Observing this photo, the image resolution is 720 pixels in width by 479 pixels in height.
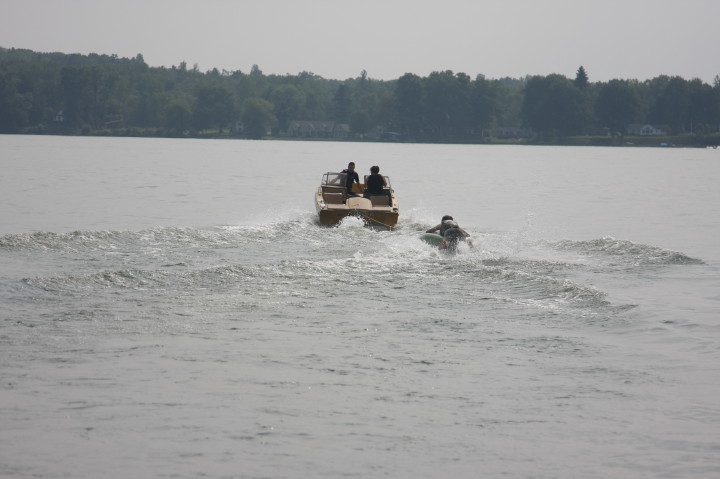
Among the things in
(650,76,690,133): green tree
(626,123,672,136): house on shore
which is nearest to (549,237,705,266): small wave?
(650,76,690,133): green tree

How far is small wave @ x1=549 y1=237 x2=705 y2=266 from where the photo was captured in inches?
797

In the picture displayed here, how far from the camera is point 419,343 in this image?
1170 cm

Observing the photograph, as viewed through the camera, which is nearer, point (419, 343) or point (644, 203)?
point (419, 343)

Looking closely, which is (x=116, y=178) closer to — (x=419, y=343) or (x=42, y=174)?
(x=42, y=174)

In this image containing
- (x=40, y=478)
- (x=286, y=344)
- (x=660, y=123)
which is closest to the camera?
(x=40, y=478)

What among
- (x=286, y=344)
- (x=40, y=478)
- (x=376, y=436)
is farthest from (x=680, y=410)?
(x=40, y=478)

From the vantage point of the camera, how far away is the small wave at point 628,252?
66.4 feet

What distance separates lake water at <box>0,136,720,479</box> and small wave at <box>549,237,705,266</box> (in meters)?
0.11

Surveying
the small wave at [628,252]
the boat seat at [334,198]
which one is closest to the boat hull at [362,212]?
the boat seat at [334,198]

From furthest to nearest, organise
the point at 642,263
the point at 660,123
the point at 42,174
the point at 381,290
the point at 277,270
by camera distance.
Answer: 1. the point at 660,123
2. the point at 42,174
3. the point at 642,263
4. the point at 277,270
5. the point at 381,290

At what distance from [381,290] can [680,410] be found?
6.76 metres

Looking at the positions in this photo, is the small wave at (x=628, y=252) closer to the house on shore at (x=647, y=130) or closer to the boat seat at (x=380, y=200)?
the boat seat at (x=380, y=200)

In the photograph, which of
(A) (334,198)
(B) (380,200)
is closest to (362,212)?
(B) (380,200)

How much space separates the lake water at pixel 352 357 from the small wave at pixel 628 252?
108mm
